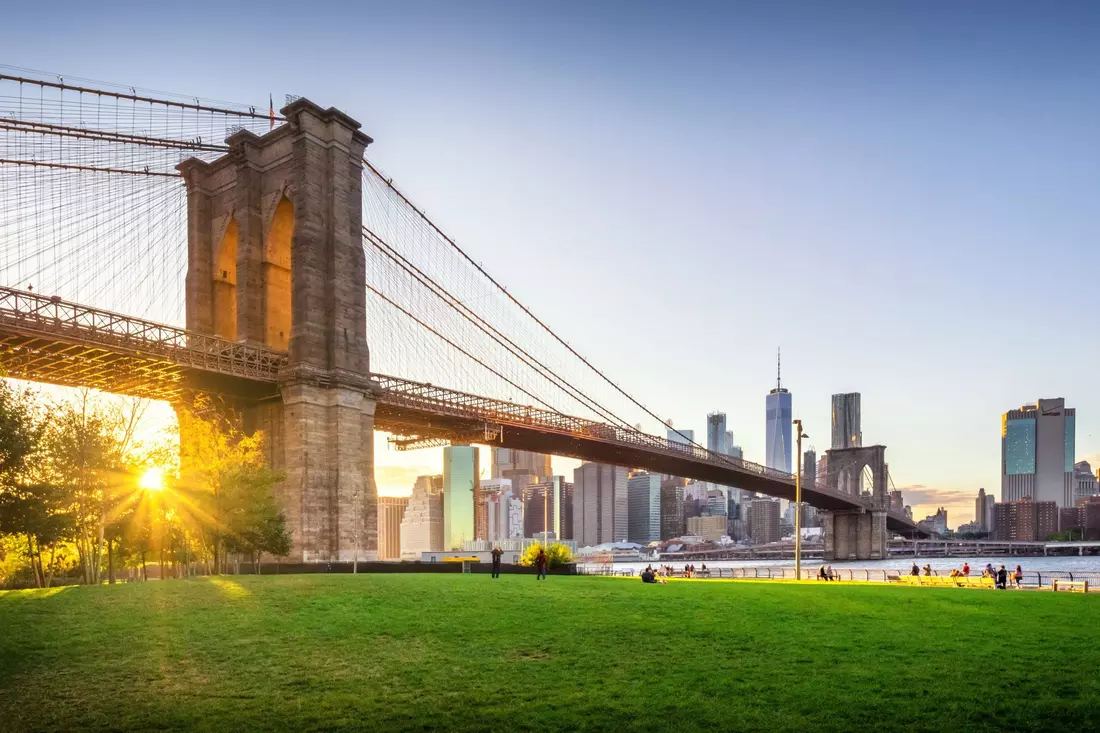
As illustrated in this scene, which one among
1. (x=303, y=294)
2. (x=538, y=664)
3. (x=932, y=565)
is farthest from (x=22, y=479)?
(x=932, y=565)

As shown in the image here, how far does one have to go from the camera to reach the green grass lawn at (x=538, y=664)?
30.8ft

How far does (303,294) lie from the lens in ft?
133

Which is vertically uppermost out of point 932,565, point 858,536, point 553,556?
point 553,556

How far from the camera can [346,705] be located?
9875mm

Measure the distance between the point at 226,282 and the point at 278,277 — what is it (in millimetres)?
3992

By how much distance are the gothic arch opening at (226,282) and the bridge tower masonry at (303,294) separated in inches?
2.4

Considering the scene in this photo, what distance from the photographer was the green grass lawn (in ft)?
30.8

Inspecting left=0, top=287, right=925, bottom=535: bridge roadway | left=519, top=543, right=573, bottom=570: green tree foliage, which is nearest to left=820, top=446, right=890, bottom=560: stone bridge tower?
left=0, top=287, right=925, bottom=535: bridge roadway

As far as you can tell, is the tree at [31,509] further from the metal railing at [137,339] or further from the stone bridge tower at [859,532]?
the stone bridge tower at [859,532]

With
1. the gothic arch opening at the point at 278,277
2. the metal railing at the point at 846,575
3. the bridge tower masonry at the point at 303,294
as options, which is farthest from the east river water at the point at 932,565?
the gothic arch opening at the point at 278,277

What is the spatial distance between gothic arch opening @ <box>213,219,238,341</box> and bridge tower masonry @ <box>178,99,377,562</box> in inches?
2.4

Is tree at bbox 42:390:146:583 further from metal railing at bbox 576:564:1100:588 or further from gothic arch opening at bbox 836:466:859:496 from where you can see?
gothic arch opening at bbox 836:466:859:496

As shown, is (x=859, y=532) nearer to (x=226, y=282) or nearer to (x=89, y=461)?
(x=226, y=282)

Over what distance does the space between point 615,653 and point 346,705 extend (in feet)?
14.9
